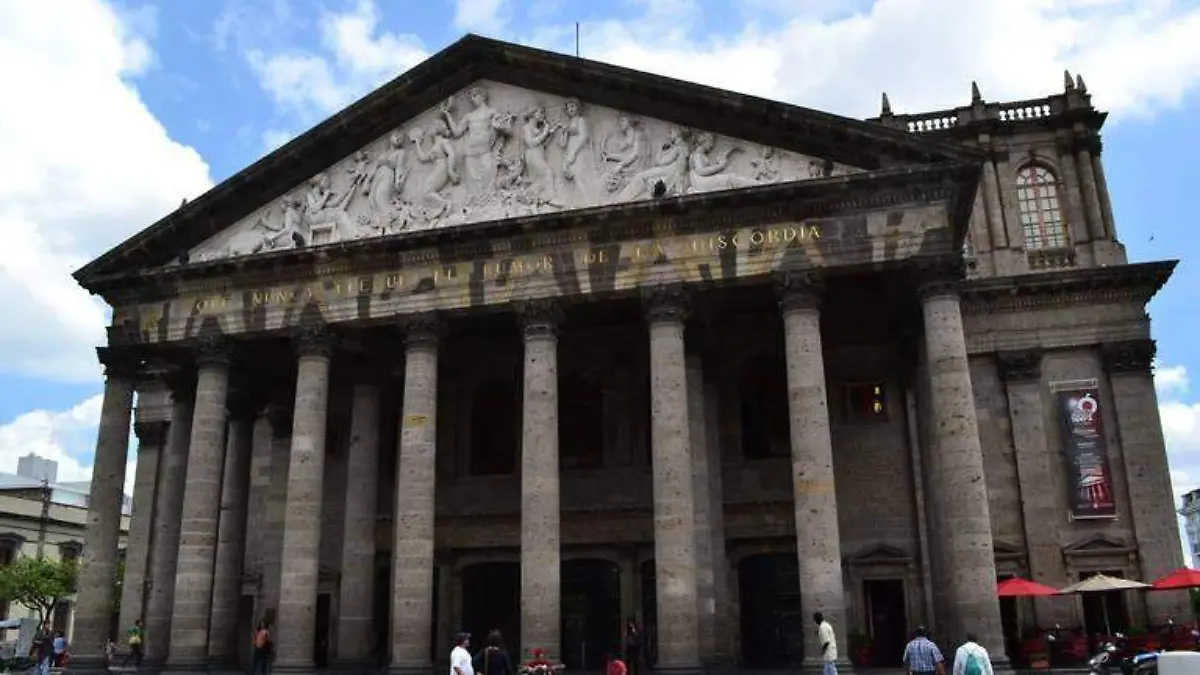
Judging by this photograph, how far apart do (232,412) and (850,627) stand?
18698 mm

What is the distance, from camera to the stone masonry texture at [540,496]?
2178cm

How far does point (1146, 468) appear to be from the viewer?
27.6 m

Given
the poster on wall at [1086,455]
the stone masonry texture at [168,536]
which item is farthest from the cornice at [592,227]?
the poster on wall at [1086,455]

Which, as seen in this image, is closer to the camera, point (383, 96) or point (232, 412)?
point (383, 96)

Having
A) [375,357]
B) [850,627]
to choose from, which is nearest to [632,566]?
[850,627]

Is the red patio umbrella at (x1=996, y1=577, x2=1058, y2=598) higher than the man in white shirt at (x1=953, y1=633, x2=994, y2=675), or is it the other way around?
the red patio umbrella at (x1=996, y1=577, x2=1058, y2=598)

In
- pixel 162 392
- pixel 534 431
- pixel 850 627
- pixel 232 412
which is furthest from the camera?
pixel 162 392

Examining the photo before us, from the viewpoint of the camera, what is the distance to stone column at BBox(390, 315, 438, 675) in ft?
74.6

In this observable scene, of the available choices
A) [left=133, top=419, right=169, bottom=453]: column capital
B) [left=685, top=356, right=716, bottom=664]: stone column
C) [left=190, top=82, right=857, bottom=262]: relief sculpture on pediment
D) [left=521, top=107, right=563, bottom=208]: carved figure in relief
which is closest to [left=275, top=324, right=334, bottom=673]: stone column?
[left=190, top=82, right=857, bottom=262]: relief sculpture on pediment

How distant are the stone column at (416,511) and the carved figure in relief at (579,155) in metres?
4.84

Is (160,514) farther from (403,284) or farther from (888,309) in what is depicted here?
(888,309)

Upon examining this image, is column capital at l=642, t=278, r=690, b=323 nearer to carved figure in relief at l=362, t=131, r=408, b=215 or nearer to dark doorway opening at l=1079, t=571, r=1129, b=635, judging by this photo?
carved figure in relief at l=362, t=131, r=408, b=215

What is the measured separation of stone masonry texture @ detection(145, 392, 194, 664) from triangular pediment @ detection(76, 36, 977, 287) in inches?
179

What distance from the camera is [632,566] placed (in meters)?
27.2
